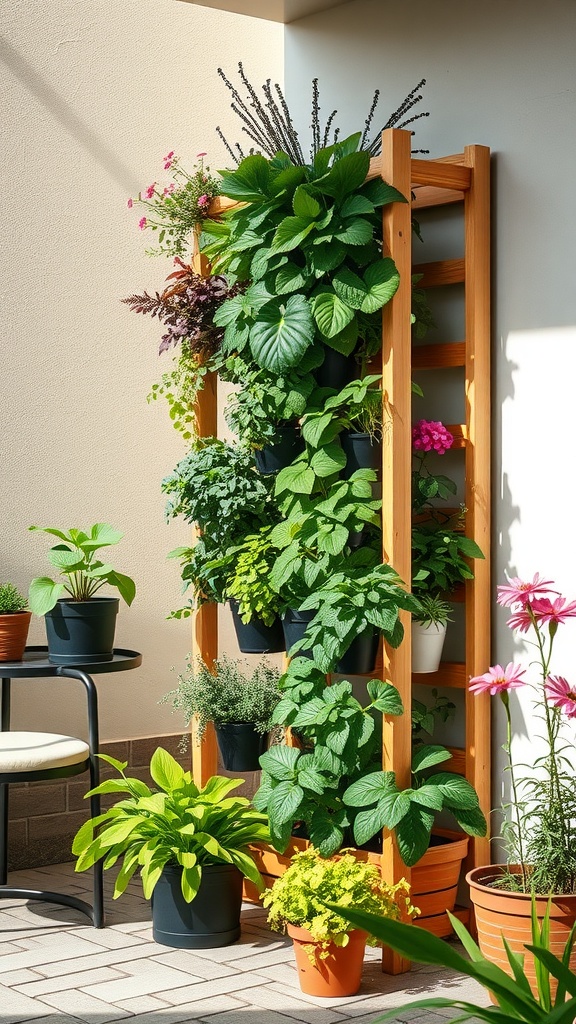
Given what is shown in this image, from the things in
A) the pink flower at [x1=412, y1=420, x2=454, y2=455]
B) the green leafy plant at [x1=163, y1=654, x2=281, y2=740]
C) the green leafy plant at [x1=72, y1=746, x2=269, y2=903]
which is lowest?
the green leafy plant at [x1=72, y1=746, x2=269, y2=903]

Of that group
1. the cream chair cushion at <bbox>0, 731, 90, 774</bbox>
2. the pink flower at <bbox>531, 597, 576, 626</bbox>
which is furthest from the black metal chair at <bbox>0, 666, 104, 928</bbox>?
the pink flower at <bbox>531, 597, 576, 626</bbox>

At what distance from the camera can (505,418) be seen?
3.61 m

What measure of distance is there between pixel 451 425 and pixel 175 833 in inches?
55.3

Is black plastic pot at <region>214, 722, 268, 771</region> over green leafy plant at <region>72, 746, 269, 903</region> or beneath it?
over

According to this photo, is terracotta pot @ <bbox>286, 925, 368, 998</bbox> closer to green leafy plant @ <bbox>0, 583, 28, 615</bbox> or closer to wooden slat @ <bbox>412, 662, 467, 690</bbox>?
wooden slat @ <bbox>412, 662, 467, 690</bbox>

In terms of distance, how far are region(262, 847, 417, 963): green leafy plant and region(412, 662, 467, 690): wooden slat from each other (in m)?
0.62

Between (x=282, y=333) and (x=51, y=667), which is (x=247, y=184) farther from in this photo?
(x=51, y=667)

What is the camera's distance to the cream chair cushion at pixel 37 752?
3.51 meters

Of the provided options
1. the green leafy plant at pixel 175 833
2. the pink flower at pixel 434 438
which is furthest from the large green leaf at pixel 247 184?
the green leafy plant at pixel 175 833

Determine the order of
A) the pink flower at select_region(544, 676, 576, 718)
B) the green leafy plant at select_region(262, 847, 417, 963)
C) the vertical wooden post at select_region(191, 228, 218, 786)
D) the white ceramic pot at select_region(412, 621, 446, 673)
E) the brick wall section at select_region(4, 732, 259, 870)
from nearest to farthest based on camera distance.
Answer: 1. the pink flower at select_region(544, 676, 576, 718)
2. the green leafy plant at select_region(262, 847, 417, 963)
3. the white ceramic pot at select_region(412, 621, 446, 673)
4. the vertical wooden post at select_region(191, 228, 218, 786)
5. the brick wall section at select_region(4, 732, 259, 870)

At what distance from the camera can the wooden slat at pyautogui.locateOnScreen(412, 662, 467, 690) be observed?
3656 millimetres

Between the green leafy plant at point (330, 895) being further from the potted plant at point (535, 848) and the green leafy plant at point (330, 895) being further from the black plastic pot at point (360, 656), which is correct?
the black plastic pot at point (360, 656)

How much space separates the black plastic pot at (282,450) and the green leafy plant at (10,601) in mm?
944

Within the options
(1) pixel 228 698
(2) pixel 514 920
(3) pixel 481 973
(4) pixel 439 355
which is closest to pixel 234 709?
(1) pixel 228 698
